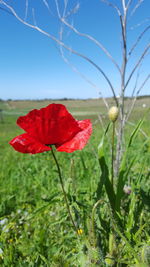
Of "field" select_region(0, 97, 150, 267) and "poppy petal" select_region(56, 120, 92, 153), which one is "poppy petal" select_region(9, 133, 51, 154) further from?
"field" select_region(0, 97, 150, 267)

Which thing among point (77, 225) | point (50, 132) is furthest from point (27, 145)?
point (77, 225)

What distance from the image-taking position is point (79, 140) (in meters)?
0.81

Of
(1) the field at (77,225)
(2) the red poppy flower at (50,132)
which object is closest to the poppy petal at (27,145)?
(2) the red poppy flower at (50,132)

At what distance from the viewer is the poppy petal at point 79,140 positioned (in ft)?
2.59

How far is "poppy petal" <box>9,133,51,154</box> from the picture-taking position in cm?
77

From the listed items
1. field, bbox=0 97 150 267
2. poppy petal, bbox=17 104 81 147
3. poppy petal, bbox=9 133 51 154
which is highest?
poppy petal, bbox=17 104 81 147

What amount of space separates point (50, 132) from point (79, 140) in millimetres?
96

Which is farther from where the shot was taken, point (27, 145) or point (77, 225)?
point (77, 225)

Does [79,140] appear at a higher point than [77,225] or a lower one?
higher

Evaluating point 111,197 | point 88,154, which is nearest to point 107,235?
point 111,197

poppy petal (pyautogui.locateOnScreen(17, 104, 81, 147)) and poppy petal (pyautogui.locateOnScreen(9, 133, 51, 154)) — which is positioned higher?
poppy petal (pyautogui.locateOnScreen(17, 104, 81, 147))

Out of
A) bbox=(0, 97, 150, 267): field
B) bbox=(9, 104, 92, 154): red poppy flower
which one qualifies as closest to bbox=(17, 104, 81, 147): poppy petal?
bbox=(9, 104, 92, 154): red poppy flower

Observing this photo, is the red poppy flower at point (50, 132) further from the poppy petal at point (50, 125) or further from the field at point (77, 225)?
the field at point (77, 225)

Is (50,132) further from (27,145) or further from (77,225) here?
(77,225)
